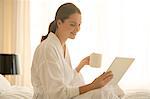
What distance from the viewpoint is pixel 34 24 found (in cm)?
454

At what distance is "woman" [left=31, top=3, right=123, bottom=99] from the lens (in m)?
1.70

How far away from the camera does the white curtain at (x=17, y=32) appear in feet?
14.9

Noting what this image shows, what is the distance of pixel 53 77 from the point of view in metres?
1.70

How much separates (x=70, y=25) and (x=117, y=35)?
2.32m

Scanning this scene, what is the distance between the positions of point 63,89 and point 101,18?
8.58ft

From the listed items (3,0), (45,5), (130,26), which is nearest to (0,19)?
(3,0)

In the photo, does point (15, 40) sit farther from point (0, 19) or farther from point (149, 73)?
point (149, 73)

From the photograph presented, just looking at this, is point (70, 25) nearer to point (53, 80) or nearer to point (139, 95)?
point (53, 80)

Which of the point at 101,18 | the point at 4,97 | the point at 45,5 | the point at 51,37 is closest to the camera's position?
the point at 51,37

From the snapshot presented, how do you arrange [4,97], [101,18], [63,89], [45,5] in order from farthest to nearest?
[45,5] < [101,18] < [4,97] < [63,89]

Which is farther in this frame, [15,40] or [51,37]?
[15,40]

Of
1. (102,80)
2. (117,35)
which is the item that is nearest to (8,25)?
(117,35)

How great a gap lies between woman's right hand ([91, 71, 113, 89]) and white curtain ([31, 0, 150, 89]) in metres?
2.22

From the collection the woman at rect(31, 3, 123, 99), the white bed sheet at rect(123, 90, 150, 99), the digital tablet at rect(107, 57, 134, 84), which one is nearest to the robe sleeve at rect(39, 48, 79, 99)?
the woman at rect(31, 3, 123, 99)
